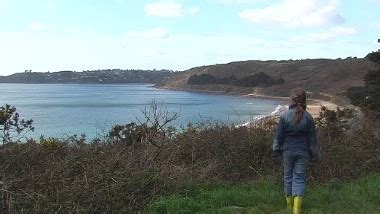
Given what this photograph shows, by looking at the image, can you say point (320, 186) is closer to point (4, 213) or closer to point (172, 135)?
point (172, 135)

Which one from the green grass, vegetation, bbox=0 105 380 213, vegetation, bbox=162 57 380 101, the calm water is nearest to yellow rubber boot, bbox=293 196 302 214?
the green grass

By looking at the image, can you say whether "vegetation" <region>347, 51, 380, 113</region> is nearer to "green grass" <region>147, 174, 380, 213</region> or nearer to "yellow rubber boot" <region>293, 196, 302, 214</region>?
"green grass" <region>147, 174, 380, 213</region>

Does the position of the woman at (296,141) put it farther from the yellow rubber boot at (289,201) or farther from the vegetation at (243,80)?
the vegetation at (243,80)

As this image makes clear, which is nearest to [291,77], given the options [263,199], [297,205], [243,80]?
[243,80]

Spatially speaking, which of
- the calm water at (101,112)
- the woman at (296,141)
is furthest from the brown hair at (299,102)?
the calm water at (101,112)

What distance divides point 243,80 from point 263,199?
469ft

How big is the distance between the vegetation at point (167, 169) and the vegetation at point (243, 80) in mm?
127440

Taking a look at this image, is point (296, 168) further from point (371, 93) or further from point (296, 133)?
point (371, 93)

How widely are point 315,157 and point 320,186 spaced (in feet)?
4.98

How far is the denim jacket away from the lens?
6.84 m

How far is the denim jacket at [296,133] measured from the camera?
269 inches

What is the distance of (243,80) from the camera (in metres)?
149

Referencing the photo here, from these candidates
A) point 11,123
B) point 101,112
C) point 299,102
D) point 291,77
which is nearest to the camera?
point 299,102

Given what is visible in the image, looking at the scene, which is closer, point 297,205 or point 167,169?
point 297,205
